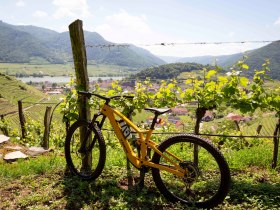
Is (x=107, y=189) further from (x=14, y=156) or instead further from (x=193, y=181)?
(x=14, y=156)

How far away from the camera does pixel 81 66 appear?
5.82 meters

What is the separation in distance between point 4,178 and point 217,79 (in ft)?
15.8

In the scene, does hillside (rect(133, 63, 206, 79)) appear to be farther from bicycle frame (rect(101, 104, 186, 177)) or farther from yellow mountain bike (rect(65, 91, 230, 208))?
bicycle frame (rect(101, 104, 186, 177))

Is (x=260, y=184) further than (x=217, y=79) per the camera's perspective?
No

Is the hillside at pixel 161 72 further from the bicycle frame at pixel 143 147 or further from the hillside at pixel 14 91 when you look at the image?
the hillside at pixel 14 91

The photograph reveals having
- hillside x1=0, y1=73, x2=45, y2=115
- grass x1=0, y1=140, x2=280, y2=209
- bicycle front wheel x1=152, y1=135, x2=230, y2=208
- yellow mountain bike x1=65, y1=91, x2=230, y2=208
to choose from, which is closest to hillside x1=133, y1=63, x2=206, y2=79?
grass x1=0, y1=140, x2=280, y2=209

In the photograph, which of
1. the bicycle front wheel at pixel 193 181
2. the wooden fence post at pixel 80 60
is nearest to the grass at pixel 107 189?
the bicycle front wheel at pixel 193 181

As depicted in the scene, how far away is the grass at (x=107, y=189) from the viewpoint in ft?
15.6

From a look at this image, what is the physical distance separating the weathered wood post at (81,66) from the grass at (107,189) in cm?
68

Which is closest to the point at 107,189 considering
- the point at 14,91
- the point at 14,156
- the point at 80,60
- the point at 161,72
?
the point at 80,60

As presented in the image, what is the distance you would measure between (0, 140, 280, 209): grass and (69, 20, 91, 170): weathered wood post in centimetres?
68

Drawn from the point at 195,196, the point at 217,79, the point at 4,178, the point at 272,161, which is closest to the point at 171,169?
the point at 195,196

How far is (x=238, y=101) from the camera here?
5.96 m

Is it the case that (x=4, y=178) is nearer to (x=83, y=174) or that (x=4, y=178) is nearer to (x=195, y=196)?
(x=83, y=174)
